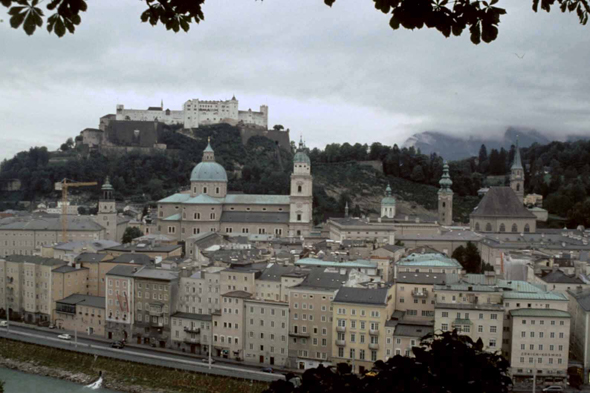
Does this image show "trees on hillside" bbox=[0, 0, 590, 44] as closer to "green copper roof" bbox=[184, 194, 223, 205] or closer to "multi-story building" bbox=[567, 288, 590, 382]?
"multi-story building" bbox=[567, 288, 590, 382]

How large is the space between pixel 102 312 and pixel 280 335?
9500 mm

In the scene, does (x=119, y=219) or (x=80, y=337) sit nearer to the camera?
(x=80, y=337)

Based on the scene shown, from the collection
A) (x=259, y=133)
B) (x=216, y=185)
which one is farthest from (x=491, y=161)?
(x=216, y=185)

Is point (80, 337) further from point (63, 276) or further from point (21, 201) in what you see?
point (21, 201)

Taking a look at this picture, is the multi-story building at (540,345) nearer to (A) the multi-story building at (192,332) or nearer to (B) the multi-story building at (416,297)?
(B) the multi-story building at (416,297)

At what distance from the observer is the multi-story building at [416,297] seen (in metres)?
24.3

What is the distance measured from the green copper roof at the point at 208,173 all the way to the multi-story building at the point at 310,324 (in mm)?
24079

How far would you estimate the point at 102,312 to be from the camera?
27.9 m

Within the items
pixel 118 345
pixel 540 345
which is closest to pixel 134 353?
pixel 118 345

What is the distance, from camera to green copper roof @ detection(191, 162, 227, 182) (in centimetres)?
4616

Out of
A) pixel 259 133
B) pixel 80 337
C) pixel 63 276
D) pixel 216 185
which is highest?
pixel 259 133

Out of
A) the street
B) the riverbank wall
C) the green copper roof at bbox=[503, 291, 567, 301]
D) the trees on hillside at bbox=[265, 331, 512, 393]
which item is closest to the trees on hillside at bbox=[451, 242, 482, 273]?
the green copper roof at bbox=[503, 291, 567, 301]

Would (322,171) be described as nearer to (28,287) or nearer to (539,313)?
(28,287)

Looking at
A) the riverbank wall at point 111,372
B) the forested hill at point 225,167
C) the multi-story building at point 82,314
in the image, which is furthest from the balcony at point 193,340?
the forested hill at point 225,167
